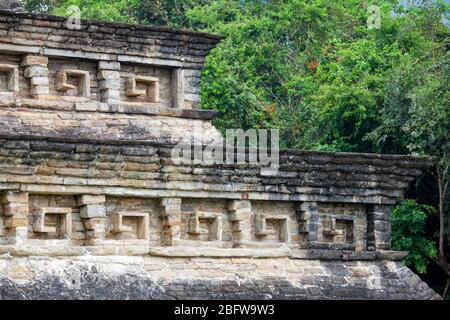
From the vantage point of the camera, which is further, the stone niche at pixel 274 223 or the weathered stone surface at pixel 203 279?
the stone niche at pixel 274 223

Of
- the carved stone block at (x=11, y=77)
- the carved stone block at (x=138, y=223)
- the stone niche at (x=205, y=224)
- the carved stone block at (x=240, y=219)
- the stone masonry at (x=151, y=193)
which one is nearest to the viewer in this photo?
the stone masonry at (x=151, y=193)

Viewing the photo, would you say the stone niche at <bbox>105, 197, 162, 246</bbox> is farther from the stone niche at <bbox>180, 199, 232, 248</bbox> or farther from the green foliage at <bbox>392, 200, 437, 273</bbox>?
the green foliage at <bbox>392, 200, 437, 273</bbox>

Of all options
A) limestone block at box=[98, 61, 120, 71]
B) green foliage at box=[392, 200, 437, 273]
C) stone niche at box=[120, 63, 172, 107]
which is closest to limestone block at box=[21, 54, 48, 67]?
limestone block at box=[98, 61, 120, 71]

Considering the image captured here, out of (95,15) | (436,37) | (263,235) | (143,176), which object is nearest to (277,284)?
(263,235)

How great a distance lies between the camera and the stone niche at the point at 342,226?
61.4ft

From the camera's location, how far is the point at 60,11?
35.8 m

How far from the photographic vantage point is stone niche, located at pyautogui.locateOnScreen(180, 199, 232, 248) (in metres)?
17.8

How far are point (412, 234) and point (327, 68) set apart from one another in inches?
253

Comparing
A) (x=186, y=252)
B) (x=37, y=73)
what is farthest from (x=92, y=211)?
(x=37, y=73)

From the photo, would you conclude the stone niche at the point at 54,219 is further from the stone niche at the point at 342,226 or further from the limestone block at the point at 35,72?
the stone niche at the point at 342,226

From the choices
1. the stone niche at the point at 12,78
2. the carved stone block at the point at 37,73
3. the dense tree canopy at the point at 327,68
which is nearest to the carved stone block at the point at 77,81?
the carved stone block at the point at 37,73

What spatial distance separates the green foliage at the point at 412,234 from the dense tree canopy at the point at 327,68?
2.2 inches

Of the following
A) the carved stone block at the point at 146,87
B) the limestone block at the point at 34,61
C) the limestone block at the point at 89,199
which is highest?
the limestone block at the point at 34,61

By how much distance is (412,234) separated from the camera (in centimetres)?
2727
